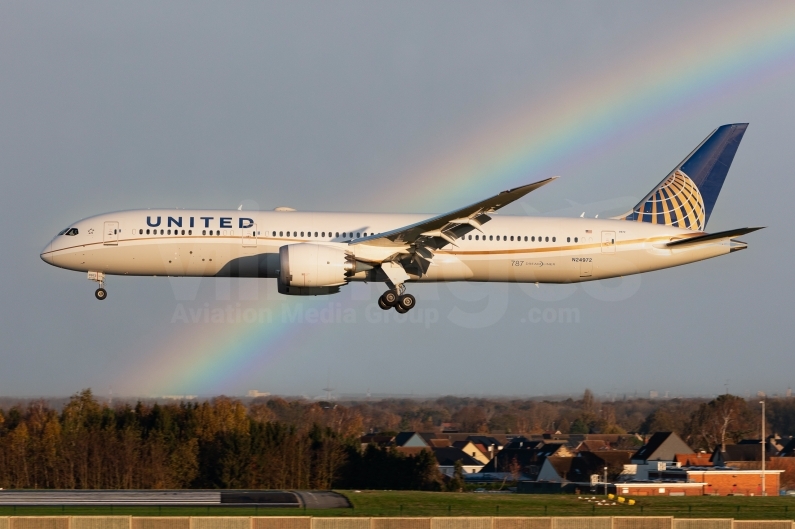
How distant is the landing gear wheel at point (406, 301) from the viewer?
43.1m

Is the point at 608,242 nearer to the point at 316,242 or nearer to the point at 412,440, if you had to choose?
the point at 316,242

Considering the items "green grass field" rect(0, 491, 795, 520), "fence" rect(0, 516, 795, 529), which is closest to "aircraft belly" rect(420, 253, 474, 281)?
"green grass field" rect(0, 491, 795, 520)

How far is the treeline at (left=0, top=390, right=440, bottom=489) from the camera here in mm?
61594

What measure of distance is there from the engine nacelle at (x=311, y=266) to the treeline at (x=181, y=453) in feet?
73.8

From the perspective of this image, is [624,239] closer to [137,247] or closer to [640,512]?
[640,512]

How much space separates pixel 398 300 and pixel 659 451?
3783 centimetres

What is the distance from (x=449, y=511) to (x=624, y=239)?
16.1m

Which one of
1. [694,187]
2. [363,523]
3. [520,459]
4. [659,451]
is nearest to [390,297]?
[363,523]

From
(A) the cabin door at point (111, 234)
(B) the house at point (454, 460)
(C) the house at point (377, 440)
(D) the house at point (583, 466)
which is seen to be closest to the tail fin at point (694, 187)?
(A) the cabin door at point (111, 234)

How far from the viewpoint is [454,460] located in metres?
81.1

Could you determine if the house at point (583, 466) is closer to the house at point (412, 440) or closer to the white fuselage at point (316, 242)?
the house at point (412, 440)

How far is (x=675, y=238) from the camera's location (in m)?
46.6

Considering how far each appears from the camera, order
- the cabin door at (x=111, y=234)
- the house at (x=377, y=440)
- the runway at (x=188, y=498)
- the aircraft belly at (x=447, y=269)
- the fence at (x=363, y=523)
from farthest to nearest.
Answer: the house at (x=377, y=440)
the aircraft belly at (x=447, y=269)
the cabin door at (x=111, y=234)
the runway at (x=188, y=498)
the fence at (x=363, y=523)

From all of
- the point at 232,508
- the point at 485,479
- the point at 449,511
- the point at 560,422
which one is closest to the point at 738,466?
the point at 485,479
